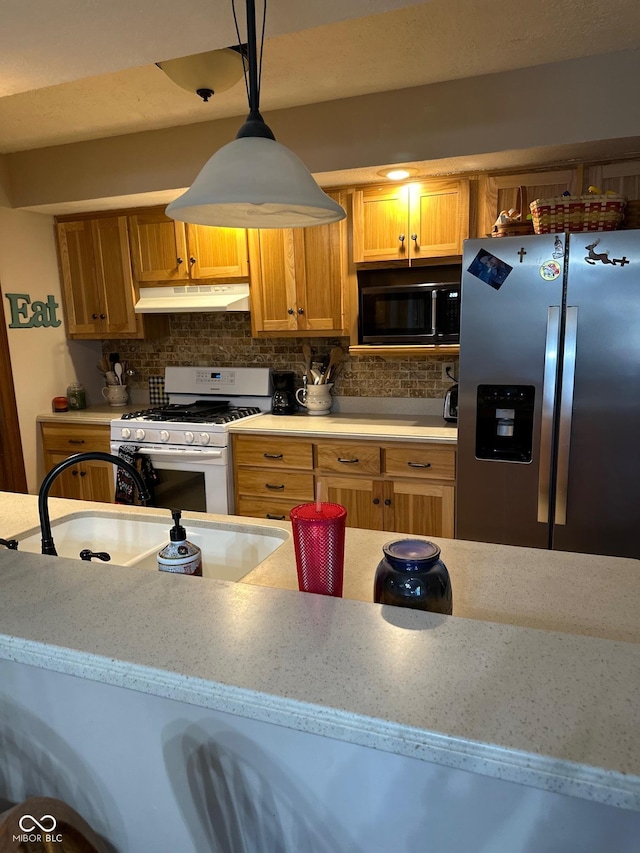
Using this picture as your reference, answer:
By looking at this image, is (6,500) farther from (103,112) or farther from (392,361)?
(392,361)

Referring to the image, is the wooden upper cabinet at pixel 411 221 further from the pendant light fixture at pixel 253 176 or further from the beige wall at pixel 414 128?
the pendant light fixture at pixel 253 176

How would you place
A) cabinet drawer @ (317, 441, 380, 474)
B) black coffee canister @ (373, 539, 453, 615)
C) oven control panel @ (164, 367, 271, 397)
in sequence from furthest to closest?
oven control panel @ (164, 367, 271, 397) < cabinet drawer @ (317, 441, 380, 474) < black coffee canister @ (373, 539, 453, 615)

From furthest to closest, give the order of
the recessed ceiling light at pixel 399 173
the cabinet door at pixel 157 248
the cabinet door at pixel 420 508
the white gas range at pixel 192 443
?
1. the cabinet door at pixel 157 248
2. the white gas range at pixel 192 443
3. the cabinet door at pixel 420 508
4. the recessed ceiling light at pixel 399 173

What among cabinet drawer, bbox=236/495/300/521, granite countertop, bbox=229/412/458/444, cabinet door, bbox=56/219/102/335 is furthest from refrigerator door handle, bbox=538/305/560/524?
cabinet door, bbox=56/219/102/335

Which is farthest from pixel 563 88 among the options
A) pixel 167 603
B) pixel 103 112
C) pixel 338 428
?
pixel 167 603

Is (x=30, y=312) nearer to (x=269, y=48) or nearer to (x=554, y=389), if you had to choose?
(x=269, y=48)

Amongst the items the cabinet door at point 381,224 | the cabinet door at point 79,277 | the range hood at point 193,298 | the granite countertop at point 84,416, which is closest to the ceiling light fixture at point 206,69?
the cabinet door at point 381,224

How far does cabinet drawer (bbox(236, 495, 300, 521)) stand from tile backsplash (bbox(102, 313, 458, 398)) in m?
0.83

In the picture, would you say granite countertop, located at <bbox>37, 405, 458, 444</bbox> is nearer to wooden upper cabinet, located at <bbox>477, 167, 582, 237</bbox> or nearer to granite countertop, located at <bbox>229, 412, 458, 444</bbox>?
granite countertop, located at <bbox>229, 412, 458, 444</bbox>

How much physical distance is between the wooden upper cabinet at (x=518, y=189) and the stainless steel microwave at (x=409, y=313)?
1.19ft

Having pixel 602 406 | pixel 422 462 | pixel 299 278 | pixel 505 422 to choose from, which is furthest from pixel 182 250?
pixel 602 406

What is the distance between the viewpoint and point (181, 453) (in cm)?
323

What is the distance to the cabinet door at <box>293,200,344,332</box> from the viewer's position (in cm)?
313

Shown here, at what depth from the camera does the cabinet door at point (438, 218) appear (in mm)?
2828
